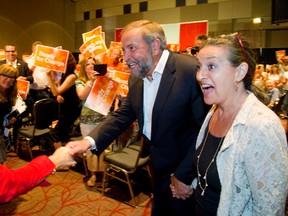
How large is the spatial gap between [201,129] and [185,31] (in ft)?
25.5

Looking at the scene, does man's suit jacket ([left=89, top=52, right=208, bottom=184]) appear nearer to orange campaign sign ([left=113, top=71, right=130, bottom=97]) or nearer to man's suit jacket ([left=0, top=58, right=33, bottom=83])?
orange campaign sign ([left=113, top=71, right=130, bottom=97])

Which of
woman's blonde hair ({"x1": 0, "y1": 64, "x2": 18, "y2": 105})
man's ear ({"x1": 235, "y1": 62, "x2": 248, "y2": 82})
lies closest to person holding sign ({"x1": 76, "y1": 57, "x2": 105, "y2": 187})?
woman's blonde hair ({"x1": 0, "y1": 64, "x2": 18, "y2": 105})

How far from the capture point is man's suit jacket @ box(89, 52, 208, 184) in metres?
1.61

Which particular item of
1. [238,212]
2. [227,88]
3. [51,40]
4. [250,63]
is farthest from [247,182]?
[51,40]

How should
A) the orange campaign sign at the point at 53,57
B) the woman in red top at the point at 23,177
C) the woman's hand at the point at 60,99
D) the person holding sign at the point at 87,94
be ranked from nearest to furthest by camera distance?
the woman in red top at the point at 23,177 → the person holding sign at the point at 87,94 → the orange campaign sign at the point at 53,57 → the woman's hand at the point at 60,99

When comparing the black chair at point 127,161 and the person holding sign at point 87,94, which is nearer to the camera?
the black chair at point 127,161

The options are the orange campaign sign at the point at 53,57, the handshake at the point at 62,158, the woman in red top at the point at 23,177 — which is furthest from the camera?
the orange campaign sign at the point at 53,57

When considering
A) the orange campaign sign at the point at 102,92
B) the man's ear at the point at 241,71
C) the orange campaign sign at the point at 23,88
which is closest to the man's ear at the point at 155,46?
the man's ear at the point at 241,71

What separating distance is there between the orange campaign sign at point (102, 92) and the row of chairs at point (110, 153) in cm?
59

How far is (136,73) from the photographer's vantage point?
5.55ft

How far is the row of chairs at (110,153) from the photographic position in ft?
9.45

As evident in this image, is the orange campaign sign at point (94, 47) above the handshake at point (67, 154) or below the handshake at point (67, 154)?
above

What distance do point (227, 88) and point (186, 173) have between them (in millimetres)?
584

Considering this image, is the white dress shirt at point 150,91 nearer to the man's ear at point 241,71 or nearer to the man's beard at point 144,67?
the man's beard at point 144,67
